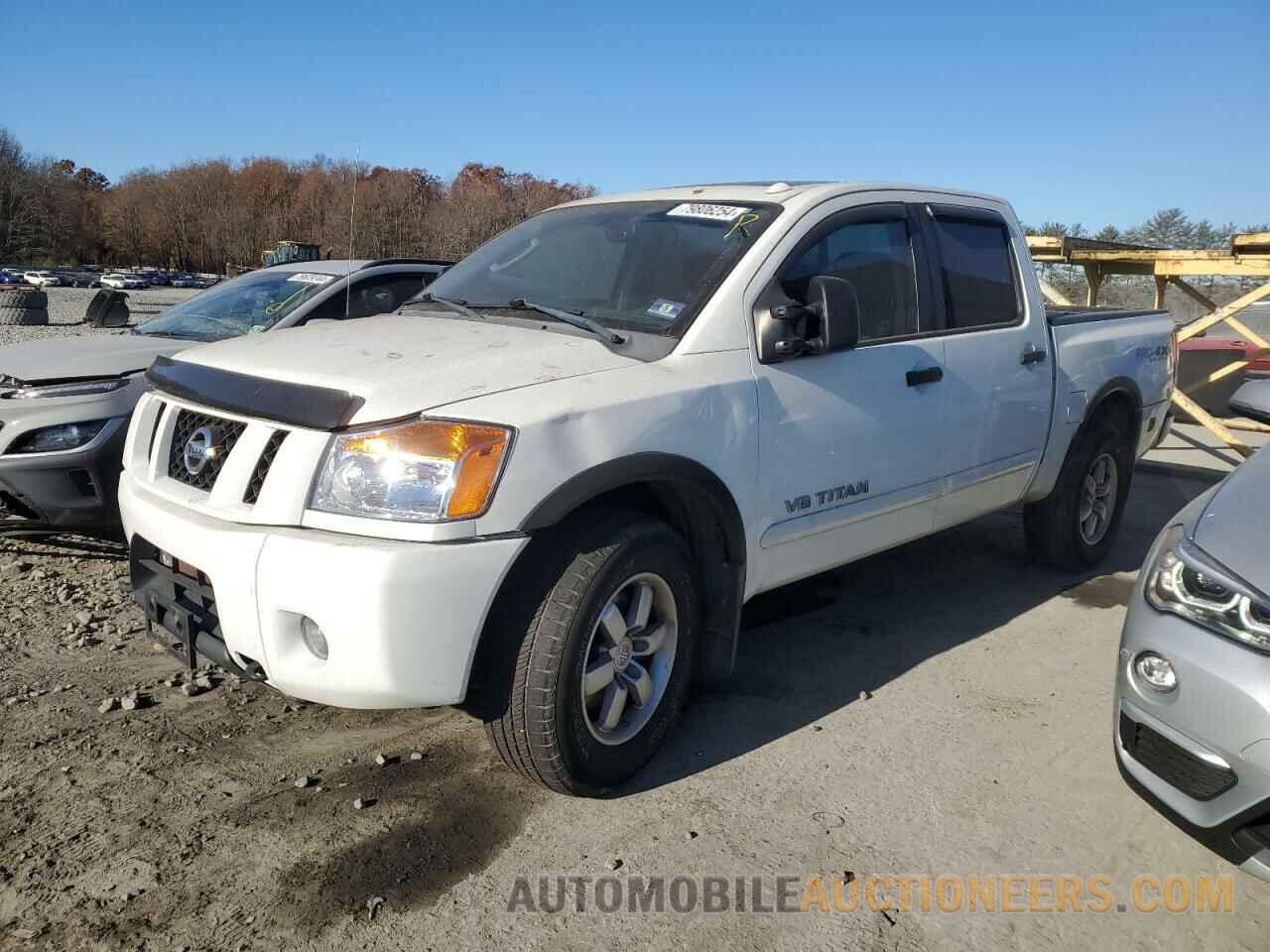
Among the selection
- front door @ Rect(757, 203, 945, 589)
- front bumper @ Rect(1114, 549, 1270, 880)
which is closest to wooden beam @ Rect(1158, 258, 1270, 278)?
front door @ Rect(757, 203, 945, 589)

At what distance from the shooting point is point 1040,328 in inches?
186

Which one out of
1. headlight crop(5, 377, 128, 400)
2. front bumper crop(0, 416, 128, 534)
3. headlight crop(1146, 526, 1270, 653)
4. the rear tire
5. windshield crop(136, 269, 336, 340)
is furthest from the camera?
windshield crop(136, 269, 336, 340)

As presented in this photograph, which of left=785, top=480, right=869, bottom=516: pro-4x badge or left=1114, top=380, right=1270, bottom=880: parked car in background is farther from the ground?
left=785, top=480, right=869, bottom=516: pro-4x badge

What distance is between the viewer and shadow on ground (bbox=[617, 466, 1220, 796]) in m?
3.54

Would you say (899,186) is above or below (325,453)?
above

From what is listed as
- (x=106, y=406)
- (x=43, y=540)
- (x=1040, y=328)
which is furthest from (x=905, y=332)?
(x=43, y=540)

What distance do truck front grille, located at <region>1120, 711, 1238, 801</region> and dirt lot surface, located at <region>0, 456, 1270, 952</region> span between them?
1.28ft

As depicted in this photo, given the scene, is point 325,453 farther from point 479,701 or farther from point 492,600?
point 479,701

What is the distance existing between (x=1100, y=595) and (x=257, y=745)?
166 inches

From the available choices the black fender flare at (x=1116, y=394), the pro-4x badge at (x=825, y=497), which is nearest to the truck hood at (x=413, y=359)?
the pro-4x badge at (x=825, y=497)

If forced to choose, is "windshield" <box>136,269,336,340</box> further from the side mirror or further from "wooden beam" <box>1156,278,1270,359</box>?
"wooden beam" <box>1156,278,1270,359</box>

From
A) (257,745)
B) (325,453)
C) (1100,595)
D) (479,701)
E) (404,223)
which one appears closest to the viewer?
(325,453)

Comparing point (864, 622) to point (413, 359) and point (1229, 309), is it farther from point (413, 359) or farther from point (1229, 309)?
point (1229, 309)

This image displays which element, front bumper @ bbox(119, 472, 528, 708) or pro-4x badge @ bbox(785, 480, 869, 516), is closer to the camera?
front bumper @ bbox(119, 472, 528, 708)
